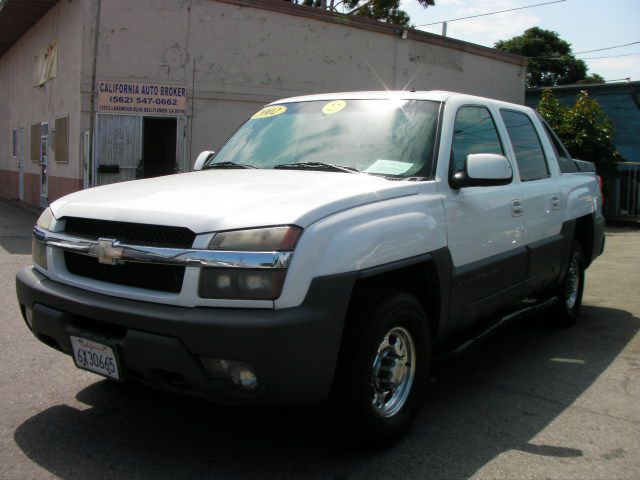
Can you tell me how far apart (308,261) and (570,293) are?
4.04m

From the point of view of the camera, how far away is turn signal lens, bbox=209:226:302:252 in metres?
2.78

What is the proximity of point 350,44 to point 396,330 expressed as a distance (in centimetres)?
1503

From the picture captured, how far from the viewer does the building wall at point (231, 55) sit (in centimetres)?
1424

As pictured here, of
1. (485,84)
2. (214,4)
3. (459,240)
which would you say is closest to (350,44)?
(214,4)

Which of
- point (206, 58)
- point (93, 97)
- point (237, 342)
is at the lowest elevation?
point (237, 342)

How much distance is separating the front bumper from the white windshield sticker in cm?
101

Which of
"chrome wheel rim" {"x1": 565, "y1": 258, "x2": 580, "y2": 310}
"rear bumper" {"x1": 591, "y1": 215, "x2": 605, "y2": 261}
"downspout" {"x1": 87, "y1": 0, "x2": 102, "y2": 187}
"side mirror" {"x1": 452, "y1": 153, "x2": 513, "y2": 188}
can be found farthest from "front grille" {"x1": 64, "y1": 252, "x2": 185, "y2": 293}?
"downspout" {"x1": 87, "y1": 0, "x2": 102, "y2": 187}

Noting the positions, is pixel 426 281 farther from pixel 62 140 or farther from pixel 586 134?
pixel 586 134

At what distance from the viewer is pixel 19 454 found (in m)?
3.24

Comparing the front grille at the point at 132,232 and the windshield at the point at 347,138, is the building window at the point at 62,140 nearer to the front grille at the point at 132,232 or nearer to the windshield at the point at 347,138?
the windshield at the point at 347,138

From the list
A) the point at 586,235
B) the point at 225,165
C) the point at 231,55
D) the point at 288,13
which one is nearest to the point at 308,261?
the point at 225,165

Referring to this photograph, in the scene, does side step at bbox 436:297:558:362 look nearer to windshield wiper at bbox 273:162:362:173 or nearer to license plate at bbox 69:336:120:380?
windshield wiper at bbox 273:162:362:173

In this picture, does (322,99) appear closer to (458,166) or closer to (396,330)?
(458,166)

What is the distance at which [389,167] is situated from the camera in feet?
12.4
